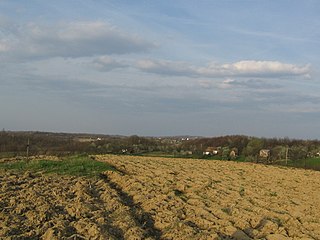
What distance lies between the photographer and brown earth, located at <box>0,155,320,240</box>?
8625 mm

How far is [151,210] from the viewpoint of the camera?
11.1 metres

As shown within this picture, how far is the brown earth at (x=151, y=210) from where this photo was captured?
8.62m

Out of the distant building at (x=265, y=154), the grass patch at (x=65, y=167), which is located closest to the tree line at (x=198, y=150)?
the distant building at (x=265, y=154)

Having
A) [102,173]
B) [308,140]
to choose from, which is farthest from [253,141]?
[102,173]

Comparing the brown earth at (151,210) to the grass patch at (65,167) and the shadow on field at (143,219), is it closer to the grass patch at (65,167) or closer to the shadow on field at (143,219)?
the shadow on field at (143,219)

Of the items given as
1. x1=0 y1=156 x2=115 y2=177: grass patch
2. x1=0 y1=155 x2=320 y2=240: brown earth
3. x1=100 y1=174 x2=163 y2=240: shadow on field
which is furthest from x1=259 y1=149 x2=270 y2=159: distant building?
x1=100 y1=174 x2=163 y2=240: shadow on field

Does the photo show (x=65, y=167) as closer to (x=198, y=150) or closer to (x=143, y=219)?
(x=143, y=219)

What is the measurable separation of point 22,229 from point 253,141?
48.4m

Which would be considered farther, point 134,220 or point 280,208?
point 280,208

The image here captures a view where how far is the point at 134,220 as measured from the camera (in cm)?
962

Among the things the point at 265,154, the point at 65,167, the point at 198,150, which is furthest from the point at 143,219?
the point at 198,150

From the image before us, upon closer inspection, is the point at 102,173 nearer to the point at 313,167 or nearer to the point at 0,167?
the point at 0,167

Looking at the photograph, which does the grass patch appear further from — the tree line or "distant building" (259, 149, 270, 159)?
"distant building" (259, 149, 270, 159)

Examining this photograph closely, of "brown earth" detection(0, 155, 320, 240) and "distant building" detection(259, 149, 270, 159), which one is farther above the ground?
"distant building" detection(259, 149, 270, 159)
